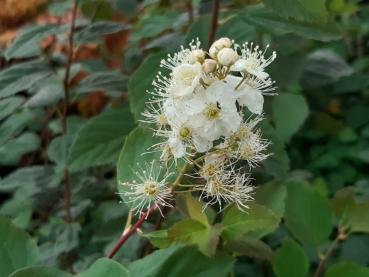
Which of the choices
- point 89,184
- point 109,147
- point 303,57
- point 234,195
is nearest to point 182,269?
point 234,195

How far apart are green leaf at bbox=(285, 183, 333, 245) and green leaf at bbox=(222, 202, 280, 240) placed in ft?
0.70

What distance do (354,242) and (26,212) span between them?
1.80 feet

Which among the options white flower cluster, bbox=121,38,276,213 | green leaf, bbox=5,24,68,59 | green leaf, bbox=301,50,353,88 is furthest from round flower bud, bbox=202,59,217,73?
green leaf, bbox=301,50,353,88

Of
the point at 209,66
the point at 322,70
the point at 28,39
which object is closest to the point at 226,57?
the point at 209,66

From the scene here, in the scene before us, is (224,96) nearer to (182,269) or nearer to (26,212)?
(182,269)

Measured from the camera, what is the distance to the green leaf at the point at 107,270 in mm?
636

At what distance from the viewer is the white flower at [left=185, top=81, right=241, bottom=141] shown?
A: 0.64 meters

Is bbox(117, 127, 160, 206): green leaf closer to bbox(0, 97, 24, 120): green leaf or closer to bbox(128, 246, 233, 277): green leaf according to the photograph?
bbox(128, 246, 233, 277): green leaf

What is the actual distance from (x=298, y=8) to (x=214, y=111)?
0.21 metres

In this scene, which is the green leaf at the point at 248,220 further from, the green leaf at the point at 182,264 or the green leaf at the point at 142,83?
the green leaf at the point at 142,83

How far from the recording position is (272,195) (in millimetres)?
834

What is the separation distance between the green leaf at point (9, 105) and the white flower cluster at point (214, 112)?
1.42ft

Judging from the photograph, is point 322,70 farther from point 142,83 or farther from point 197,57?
point 197,57

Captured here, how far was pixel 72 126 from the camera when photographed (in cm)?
127
